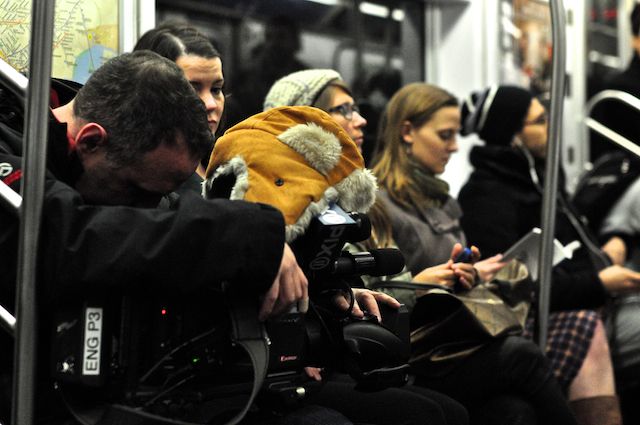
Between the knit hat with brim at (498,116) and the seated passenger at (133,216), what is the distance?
8.05ft

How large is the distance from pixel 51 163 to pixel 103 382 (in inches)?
16.8

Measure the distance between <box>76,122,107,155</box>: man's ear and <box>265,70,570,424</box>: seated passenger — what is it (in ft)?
4.20

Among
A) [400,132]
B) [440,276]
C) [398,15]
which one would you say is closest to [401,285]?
[440,276]

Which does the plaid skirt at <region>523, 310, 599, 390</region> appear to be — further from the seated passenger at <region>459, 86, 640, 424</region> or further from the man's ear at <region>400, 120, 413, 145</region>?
the man's ear at <region>400, 120, 413, 145</region>

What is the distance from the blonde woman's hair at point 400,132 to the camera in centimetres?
350

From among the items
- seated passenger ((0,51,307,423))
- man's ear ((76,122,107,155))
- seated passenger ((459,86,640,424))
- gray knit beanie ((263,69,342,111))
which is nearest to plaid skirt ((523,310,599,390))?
seated passenger ((459,86,640,424))

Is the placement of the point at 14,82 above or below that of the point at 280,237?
above

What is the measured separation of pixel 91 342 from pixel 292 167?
0.50 m

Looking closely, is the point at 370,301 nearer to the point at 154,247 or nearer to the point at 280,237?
the point at 280,237

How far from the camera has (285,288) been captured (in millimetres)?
1863

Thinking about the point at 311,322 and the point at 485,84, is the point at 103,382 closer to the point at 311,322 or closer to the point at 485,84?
the point at 311,322

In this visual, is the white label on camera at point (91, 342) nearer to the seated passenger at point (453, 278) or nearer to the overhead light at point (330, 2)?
the seated passenger at point (453, 278)

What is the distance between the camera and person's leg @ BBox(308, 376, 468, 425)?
8.36 feet

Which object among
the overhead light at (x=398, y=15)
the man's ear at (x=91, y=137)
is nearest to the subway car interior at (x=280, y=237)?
the man's ear at (x=91, y=137)
